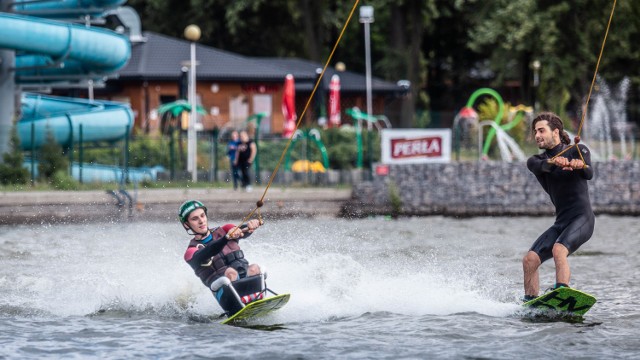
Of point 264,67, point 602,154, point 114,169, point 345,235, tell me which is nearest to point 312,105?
point 264,67

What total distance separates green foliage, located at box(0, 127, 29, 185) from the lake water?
8096mm

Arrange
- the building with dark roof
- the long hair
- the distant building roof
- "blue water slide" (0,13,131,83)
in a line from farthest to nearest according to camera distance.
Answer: the building with dark roof, the distant building roof, "blue water slide" (0,13,131,83), the long hair

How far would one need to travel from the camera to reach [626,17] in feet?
157

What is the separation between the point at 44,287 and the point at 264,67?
35.4 m

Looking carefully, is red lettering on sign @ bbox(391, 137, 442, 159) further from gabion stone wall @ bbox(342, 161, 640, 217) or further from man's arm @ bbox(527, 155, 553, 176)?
man's arm @ bbox(527, 155, 553, 176)

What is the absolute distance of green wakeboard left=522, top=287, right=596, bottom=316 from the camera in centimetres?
1203

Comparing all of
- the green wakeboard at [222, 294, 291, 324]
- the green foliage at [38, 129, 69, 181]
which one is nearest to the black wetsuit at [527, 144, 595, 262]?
the green wakeboard at [222, 294, 291, 324]

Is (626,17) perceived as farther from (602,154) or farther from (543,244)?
(543,244)

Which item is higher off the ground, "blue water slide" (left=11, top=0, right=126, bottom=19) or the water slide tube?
"blue water slide" (left=11, top=0, right=126, bottom=19)

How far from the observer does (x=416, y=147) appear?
30.5m

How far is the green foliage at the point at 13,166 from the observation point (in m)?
28.2

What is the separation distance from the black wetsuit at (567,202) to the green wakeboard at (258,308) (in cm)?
235

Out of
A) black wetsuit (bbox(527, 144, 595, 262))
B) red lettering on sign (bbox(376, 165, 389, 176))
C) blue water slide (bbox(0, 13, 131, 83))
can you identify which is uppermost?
blue water slide (bbox(0, 13, 131, 83))

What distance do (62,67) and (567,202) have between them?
2369 centimetres
